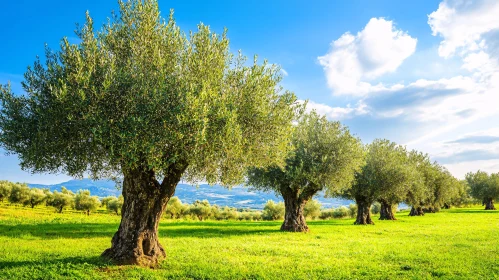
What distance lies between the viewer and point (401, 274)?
1923 centimetres

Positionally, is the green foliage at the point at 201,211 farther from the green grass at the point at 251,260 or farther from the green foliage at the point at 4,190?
the green grass at the point at 251,260

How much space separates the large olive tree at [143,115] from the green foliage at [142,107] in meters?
0.06

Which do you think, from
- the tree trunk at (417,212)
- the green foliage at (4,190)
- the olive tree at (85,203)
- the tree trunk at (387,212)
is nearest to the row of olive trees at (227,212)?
the tree trunk at (417,212)

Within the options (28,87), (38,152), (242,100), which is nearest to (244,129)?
(242,100)

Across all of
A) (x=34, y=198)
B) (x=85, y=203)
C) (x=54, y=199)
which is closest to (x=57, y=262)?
(x=85, y=203)

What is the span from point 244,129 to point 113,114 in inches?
298

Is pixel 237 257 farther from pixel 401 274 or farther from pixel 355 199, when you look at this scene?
pixel 355 199

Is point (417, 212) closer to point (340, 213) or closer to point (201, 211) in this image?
point (340, 213)

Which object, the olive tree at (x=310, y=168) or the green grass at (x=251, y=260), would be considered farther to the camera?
the olive tree at (x=310, y=168)

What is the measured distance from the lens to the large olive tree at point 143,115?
55.0ft

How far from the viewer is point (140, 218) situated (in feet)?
67.4

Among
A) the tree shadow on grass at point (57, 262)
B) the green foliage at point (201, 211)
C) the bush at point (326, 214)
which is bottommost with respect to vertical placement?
the bush at point (326, 214)

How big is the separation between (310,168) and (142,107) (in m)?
25.8

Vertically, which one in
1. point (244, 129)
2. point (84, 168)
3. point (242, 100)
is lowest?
point (84, 168)
